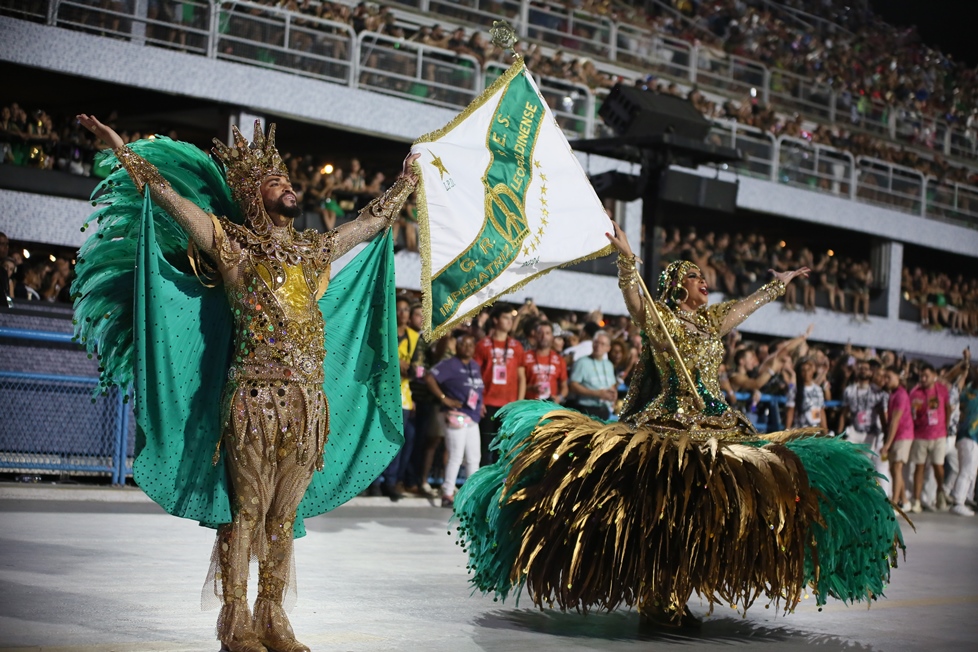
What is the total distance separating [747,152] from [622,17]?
363 cm

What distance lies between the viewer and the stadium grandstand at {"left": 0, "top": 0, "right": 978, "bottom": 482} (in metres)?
15.2

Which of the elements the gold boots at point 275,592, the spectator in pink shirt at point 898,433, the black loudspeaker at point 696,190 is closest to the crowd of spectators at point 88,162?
the black loudspeaker at point 696,190

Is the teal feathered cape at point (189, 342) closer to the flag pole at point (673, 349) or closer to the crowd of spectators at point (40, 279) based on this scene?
the flag pole at point (673, 349)

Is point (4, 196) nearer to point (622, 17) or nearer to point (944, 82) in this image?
point (622, 17)

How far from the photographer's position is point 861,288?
25.5 metres

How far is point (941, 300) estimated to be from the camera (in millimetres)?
27406

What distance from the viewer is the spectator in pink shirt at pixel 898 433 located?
1495 centimetres

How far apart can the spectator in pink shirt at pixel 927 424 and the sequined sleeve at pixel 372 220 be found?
10875mm

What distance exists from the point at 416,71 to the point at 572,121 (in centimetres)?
274

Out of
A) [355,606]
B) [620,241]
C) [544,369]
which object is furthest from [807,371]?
[355,606]

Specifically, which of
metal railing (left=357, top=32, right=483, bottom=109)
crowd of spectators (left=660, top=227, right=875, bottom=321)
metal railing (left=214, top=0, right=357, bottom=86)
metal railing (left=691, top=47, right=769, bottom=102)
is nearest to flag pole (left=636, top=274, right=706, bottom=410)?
metal railing (left=214, top=0, right=357, bottom=86)

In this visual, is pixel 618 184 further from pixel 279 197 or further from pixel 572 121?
pixel 572 121

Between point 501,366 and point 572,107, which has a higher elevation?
point 572,107

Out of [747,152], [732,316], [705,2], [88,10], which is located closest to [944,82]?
[705,2]
